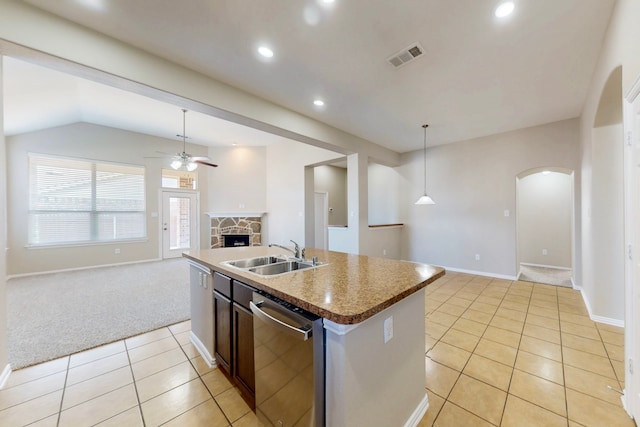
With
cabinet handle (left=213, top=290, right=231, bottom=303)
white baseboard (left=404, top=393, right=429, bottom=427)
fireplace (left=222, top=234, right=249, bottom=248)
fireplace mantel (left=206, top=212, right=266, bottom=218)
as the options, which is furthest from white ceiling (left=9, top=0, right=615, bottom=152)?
fireplace (left=222, top=234, right=249, bottom=248)

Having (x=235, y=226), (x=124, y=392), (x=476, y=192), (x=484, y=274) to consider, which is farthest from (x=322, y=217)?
(x=124, y=392)

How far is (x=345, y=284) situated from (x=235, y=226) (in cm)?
640

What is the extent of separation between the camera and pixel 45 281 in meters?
4.47

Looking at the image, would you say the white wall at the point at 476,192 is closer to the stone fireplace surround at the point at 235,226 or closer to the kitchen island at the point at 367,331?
the kitchen island at the point at 367,331

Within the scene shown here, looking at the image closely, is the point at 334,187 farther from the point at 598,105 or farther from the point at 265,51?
the point at 598,105

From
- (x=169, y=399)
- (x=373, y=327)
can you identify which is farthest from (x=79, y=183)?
(x=373, y=327)

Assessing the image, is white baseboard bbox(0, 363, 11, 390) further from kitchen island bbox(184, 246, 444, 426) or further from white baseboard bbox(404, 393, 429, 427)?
white baseboard bbox(404, 393, 429, 427)

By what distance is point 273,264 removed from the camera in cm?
204

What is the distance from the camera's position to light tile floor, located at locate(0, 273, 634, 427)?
159cm

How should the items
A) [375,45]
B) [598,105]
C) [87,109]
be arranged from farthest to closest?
[87,109]
[598,105]
[375,45]

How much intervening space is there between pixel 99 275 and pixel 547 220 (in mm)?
9742

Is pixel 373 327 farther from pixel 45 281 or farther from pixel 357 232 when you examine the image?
pixel 45 281

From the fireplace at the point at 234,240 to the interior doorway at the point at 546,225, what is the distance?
676 cm

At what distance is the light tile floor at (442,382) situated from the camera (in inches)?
62.5
